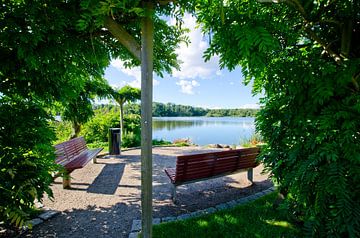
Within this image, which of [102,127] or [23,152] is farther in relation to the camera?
[102,127]

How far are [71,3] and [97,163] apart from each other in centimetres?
632

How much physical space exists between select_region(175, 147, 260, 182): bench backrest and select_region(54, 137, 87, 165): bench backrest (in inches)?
110

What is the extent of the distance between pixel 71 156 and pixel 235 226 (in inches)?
183

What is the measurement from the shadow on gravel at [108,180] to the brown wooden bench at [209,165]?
155cm

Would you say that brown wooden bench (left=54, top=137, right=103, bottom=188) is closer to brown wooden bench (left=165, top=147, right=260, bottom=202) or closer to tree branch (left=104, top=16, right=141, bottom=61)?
brown wooden bench (left=165, top=147, right=260, bottom=202)

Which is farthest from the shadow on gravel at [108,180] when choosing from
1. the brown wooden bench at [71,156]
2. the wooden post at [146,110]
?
the wooden post at [146,110]

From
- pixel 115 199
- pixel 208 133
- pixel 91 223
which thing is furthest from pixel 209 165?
pixel 208 133

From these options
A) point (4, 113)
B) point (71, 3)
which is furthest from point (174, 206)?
point (71, 3)

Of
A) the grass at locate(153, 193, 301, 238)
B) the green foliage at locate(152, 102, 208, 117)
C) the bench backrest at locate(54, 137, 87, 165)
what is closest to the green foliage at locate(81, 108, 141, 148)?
the bench backrest at locate(54, 137, 87, 165)

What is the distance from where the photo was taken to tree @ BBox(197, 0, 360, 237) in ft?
6.34

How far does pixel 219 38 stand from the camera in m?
2.04

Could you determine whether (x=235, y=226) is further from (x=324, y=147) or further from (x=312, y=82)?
(x=312, y=82)

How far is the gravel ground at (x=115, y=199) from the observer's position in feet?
11.4

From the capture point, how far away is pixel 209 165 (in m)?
4.62
